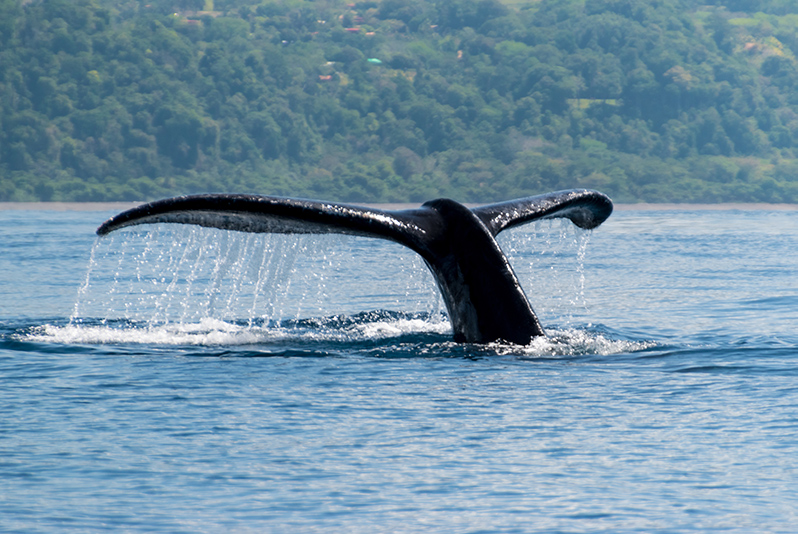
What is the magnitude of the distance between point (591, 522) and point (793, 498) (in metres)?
1.16

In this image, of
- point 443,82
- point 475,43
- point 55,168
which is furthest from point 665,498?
point 475,43

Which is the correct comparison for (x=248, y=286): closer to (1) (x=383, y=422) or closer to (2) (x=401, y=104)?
(1) (x=383, y=422)

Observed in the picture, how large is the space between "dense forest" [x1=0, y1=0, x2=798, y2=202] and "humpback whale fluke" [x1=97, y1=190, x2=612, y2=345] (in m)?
68.8

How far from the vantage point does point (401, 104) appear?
95875 millimetres

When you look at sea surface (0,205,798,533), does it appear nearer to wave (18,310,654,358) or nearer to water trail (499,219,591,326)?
wave (18,310,654,358)

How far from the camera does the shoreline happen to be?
70250 millimetres

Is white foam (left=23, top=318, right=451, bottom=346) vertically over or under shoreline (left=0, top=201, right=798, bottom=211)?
under

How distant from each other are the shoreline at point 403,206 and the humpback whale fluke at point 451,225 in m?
57.8

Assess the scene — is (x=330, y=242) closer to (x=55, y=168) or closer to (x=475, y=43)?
(x=55, y=168)

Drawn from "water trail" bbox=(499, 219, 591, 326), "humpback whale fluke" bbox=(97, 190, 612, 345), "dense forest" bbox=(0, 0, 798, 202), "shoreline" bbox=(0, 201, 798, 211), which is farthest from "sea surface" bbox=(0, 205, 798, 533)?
"dense forest" bbox=(0, 0, 798, 202)

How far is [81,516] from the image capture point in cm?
591

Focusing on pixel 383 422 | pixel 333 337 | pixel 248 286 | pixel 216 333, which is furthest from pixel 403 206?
pixel 383 422

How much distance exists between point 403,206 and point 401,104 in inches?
761

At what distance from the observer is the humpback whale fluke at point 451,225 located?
817 cm
